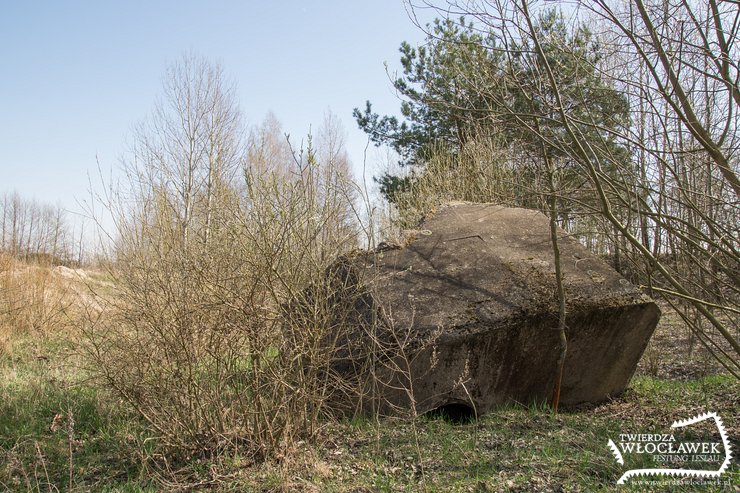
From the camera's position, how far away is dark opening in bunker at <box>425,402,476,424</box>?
4.52 metres

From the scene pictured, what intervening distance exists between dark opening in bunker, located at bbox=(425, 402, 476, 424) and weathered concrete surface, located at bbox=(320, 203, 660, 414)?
0.40 feet

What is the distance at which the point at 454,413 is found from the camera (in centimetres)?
469

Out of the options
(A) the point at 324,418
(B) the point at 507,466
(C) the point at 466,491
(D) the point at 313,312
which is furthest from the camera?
(A) the point at 324,418

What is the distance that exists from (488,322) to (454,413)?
2.68ft

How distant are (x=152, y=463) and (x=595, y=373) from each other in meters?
3.48

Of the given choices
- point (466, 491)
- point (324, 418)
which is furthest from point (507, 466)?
point (324, 418)

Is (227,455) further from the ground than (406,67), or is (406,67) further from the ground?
(406,67)

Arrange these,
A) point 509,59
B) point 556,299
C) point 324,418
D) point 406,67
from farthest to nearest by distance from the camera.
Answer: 1. point 406,67
2. point 556,299
3. point 324,418
4. point 509,59

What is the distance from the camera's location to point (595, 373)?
16.2ft

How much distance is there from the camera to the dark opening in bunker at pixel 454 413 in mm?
4520

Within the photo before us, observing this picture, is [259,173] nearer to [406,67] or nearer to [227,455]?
[227,455]

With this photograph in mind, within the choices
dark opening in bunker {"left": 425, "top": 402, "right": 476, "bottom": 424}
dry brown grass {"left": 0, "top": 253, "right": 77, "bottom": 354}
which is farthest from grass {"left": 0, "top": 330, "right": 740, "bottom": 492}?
dry brown grass {"left": 0, "top": 253, "right": 77, "bottom": 354}

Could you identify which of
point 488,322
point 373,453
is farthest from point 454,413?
point 373,453

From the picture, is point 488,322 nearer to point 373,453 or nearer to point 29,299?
point 373,453
